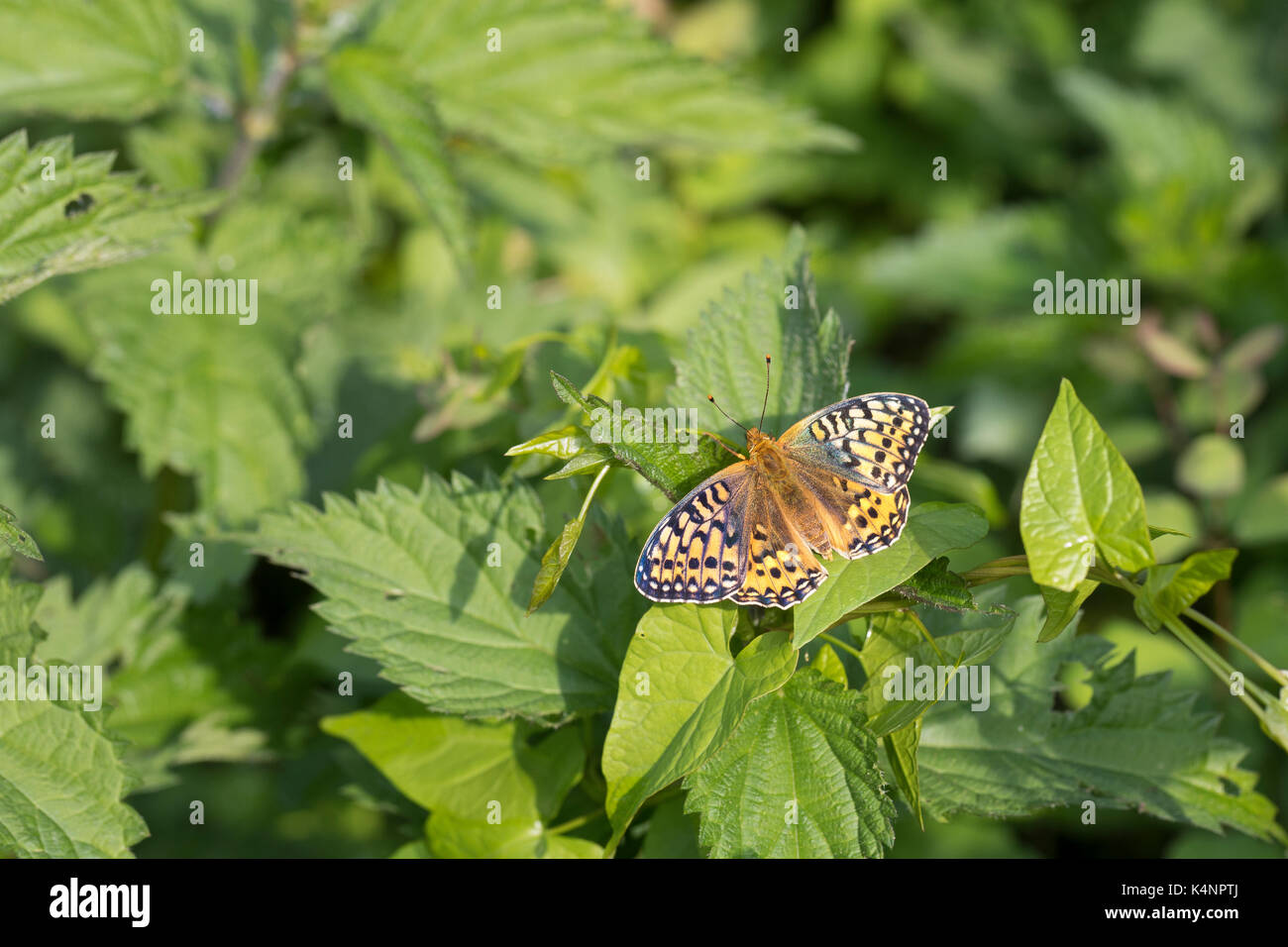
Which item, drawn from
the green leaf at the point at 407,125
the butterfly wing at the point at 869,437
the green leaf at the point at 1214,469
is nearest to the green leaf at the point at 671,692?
the butterfly wing at the point at 869,437

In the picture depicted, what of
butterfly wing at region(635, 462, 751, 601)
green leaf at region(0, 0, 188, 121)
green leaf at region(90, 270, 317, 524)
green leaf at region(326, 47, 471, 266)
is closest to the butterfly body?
butterfly wing at region(635, 462, 751, 601)

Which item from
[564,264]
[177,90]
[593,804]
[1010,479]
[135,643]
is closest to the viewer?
[593,804]

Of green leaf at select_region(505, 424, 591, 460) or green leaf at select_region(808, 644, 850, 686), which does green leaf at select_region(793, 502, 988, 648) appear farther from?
green leaf at select_region(505, 424, 591, 460)

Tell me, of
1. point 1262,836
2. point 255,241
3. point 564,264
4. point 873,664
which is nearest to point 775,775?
point 873,664

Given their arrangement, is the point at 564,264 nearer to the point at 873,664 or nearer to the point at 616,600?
the point at 616,600

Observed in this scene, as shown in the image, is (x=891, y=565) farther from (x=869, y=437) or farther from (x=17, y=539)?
(x=17, y=539)
